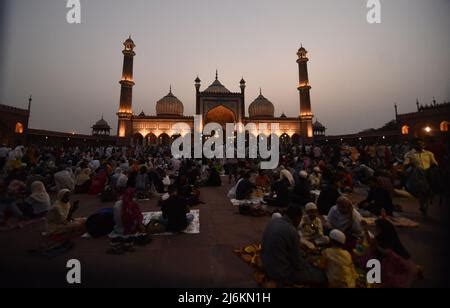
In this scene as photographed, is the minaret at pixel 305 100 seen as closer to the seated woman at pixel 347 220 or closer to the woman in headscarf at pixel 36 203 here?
the seated woman at pixel 347 220

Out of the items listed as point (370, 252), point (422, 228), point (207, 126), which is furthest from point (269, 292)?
point (207, 126)

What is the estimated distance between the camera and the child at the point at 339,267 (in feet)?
7.86

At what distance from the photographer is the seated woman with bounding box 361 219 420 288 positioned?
244 centimetres

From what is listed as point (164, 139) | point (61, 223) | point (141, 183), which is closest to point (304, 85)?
point (164, 139)

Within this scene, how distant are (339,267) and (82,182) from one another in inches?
329

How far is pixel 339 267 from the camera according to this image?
241 cm

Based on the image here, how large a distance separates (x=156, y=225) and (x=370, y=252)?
11.1 feet

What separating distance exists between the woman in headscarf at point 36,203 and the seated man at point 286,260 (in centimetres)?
522

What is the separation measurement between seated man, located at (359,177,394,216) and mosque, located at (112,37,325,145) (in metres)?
25.0

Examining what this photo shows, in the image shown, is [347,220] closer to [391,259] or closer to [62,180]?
[391,259]

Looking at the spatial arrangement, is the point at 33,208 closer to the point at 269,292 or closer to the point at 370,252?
the point at 269,292

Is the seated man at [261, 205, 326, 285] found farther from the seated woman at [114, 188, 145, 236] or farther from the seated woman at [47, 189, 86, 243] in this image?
the seated woman at [47, 189, 86, 243]

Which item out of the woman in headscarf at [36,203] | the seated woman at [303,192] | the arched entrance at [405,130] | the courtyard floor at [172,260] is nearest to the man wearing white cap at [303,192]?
the seated woman at [303,192]

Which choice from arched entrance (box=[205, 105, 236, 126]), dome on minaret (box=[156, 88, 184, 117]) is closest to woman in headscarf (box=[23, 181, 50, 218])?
arched entrance (box=[205, 105, 236, 126])
